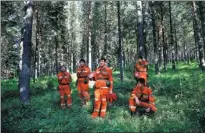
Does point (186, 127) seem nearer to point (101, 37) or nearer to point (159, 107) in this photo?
point (159, 107)

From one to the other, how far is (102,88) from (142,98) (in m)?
1.65

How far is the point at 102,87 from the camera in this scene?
13.0m

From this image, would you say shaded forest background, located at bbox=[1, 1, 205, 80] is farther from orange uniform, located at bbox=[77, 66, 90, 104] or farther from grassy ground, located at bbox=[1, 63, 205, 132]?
grassy ground, located at bbox=[1, 63, 205, 132]

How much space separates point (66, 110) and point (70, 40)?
4735 cm

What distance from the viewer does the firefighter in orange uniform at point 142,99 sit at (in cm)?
1277

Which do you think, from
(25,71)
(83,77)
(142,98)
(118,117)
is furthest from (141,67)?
(25,71)

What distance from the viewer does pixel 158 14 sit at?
3997 cm

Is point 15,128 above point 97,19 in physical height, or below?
below

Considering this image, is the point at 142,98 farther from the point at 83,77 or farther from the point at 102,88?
the point at 83,77

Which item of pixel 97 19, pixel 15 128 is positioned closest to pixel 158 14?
pixel 97 19

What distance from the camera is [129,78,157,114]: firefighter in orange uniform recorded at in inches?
503

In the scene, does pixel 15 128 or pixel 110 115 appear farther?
pixel 110 115

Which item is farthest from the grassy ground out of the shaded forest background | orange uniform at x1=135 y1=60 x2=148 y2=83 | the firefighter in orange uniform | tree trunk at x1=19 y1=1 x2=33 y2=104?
the shaded forest background

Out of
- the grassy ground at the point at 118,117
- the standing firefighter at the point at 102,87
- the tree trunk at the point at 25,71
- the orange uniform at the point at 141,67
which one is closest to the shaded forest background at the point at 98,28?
the orange uniform at the point at 141,67
